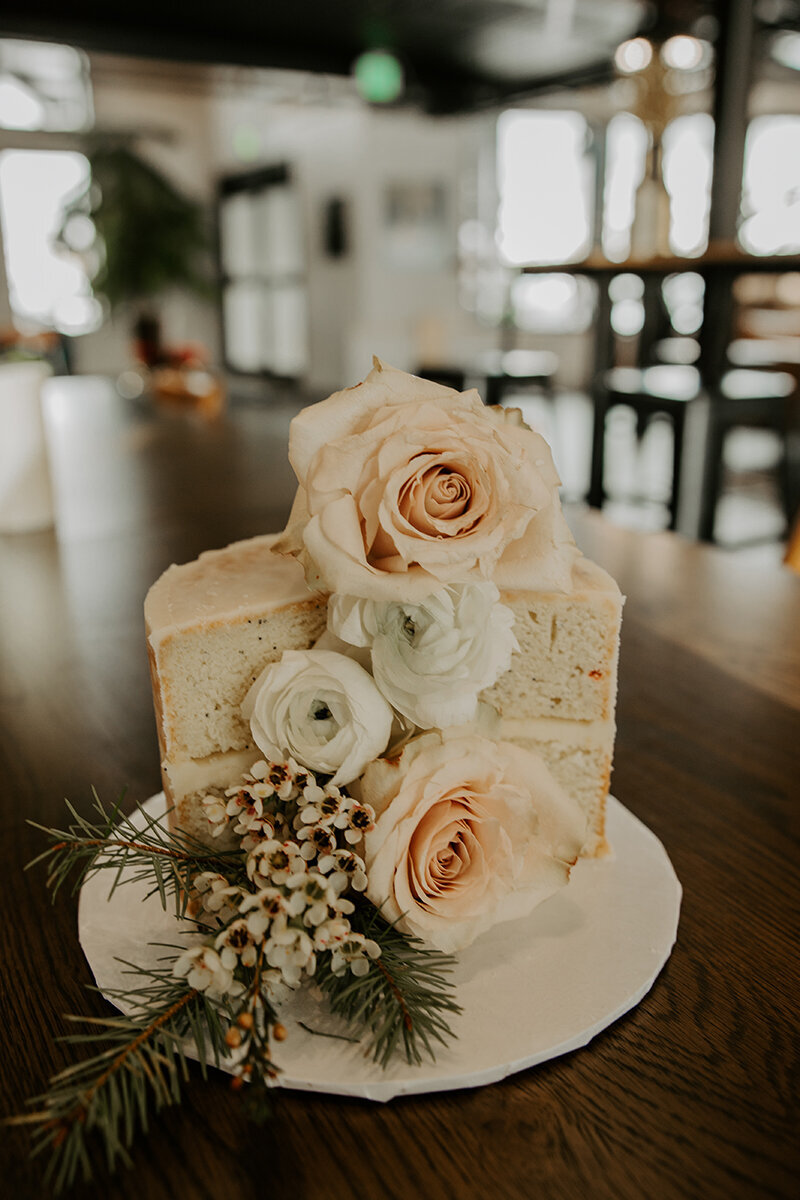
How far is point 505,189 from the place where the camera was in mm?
9344

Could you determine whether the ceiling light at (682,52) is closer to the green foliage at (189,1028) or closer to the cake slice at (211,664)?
the cake slice at (211,664)

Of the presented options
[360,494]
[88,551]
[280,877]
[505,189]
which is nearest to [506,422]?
[360,494]

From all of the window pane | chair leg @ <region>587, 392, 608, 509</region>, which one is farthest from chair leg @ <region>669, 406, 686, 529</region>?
the window pane

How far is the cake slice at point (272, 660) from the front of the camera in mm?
536

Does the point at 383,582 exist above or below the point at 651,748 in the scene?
above

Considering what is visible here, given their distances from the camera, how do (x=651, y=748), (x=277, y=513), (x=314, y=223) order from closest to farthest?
(x=651, y=748) → (x=277, y=513) → (x=314, y=223)

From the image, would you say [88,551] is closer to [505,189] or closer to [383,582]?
[383,582]

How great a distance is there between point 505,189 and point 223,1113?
395 inches

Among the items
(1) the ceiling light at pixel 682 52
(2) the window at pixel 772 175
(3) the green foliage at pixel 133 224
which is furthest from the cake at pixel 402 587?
(3) the green foliage at pixel 133 224

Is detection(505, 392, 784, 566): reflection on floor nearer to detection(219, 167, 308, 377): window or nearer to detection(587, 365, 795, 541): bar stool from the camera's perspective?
detection(587, 365, 795, 541): bar stool

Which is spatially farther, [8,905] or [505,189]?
[505,189]

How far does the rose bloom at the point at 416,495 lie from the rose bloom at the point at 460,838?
0.32 feet

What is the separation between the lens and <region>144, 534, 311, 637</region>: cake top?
538 mm

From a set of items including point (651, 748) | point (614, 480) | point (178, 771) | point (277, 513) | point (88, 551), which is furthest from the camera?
point (614, 480)
